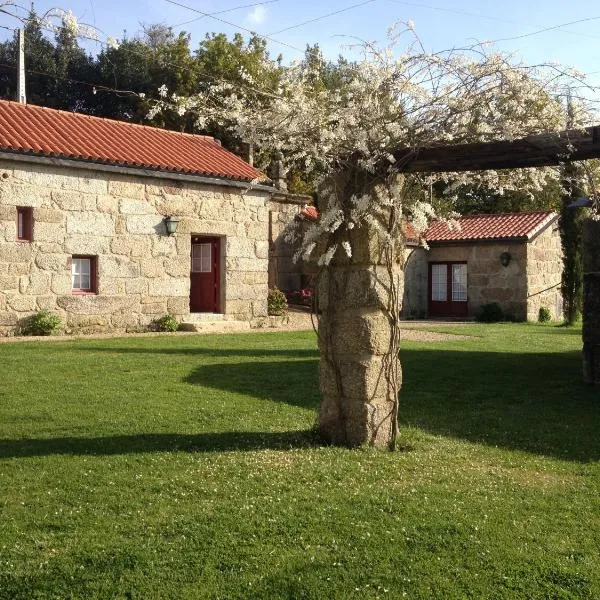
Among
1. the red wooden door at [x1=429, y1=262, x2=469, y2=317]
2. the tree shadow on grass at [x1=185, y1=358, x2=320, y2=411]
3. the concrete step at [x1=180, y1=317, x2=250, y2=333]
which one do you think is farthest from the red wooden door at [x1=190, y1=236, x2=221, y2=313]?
the red wooden door at [x1=429, y1=262, x2=469, y2=317]

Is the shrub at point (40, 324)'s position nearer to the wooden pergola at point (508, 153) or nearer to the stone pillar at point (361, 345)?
the stone pillar at point (361, 345)

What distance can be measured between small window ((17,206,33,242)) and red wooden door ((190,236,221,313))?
14.0 ft

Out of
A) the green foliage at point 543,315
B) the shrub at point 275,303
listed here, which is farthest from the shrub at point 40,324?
the green foliage at point 543,315

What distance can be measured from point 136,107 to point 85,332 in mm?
18253

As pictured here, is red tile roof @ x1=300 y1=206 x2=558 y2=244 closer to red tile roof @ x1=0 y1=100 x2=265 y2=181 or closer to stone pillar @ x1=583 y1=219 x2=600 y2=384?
red tile roof @ x1=0 y1=100 x2=265 y2=181

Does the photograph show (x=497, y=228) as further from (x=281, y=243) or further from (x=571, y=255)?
(x=281, y=243)

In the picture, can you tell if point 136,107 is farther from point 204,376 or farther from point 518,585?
point 518,585

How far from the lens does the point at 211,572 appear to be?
13.0 feet

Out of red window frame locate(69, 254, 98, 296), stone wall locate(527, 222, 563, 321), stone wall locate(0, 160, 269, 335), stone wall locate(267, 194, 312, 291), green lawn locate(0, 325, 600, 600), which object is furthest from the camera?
stone wall locate(527, 222, 563, 321)

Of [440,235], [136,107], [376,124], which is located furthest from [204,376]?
[136,107]

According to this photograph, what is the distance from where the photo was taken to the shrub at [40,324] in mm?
14484

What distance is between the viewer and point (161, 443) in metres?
6.56

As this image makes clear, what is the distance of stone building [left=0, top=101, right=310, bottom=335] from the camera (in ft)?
47.5

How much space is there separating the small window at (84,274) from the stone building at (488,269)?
33.5 ft
